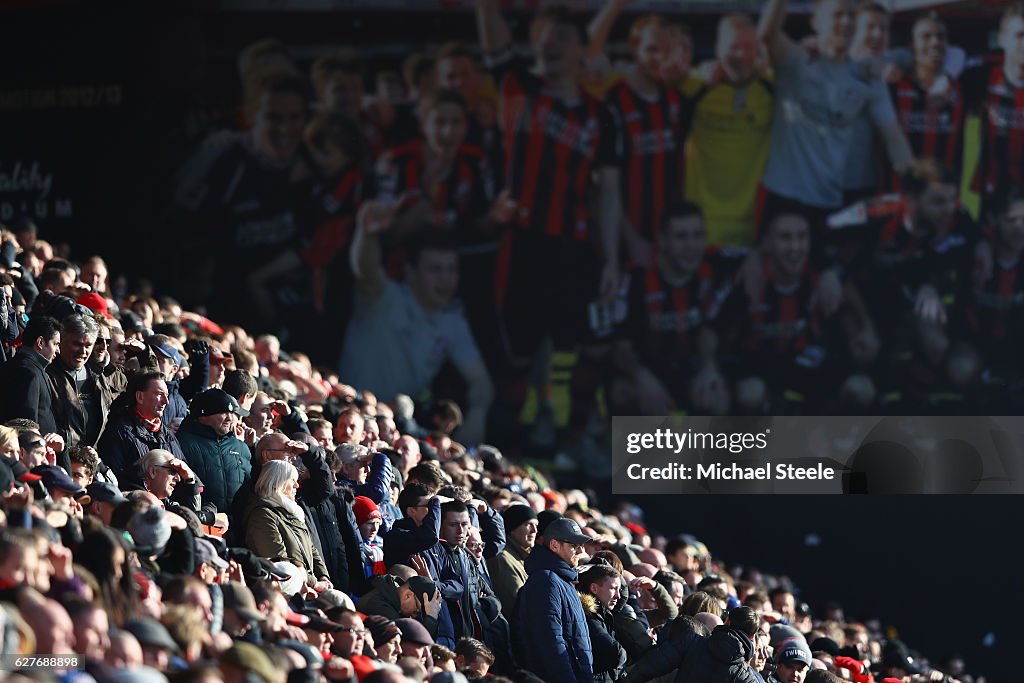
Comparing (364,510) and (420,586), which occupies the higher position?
(364,510)

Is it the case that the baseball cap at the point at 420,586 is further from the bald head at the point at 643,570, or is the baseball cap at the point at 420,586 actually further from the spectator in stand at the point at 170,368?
the bald head at the point at 643,570

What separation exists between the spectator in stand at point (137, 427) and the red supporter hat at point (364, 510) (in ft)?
3.44

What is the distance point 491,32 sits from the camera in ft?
71.5

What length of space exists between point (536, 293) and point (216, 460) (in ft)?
44.6

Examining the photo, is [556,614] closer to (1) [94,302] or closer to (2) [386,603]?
(2) [386,603]

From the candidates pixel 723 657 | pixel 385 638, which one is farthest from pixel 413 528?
pixel 723 657

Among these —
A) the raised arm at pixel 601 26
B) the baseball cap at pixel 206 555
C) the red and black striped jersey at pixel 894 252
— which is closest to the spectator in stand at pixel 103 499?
the baseball cap at pixel 206 555

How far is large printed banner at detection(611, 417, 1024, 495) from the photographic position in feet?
68.8

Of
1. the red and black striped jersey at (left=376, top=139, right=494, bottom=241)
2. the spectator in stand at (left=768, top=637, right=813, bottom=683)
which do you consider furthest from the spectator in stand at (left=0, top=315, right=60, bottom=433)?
the red and black striped jersey at (left=376, top=139, right=494, bottom=241)

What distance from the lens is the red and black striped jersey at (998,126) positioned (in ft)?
72.4

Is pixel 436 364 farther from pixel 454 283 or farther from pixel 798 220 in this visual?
pixel 798 220

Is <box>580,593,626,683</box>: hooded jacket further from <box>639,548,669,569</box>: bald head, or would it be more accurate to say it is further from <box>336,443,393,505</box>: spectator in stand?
<box>639,548,669,569</box>: bald head

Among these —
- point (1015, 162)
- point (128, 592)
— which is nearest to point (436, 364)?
point (1015, 162)

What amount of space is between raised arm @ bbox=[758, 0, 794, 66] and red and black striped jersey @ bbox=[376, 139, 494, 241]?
12.4 feet
